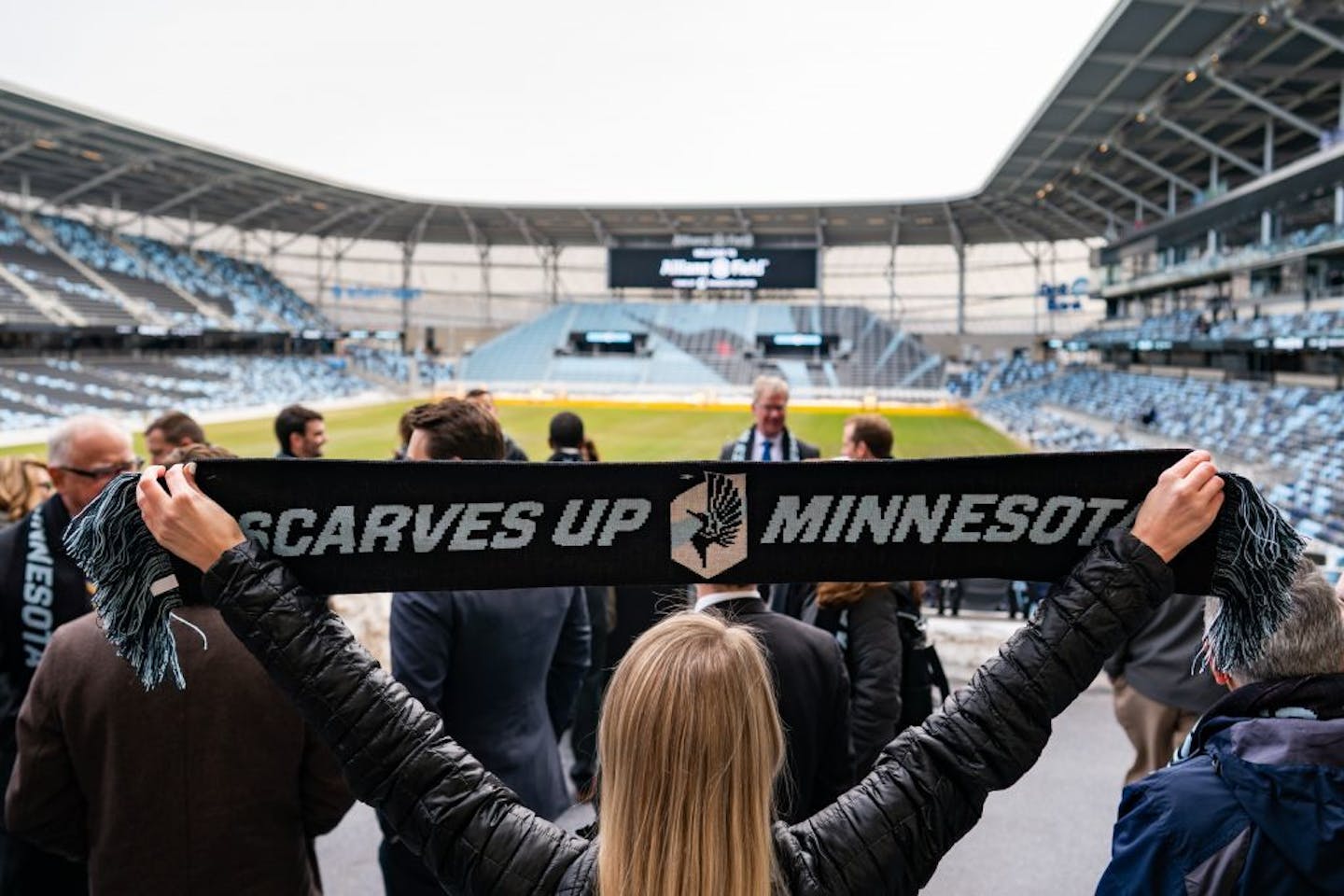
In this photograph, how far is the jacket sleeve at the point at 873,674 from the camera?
2863 mm

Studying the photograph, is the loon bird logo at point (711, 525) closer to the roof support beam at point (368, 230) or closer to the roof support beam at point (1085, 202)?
the roof support beam at point (1085, 202)

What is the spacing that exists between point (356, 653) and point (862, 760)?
78.9 inches

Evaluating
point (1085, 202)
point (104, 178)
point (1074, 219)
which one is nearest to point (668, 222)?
point (1074, 219)

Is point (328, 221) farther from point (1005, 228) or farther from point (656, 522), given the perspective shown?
point (656, 522)

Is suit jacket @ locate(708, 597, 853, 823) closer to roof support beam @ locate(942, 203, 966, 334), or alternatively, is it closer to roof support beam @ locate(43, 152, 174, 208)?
roof support beam @ locate(43, 152, 174, 208)

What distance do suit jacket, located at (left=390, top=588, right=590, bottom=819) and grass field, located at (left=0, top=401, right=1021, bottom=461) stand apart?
15.5 m

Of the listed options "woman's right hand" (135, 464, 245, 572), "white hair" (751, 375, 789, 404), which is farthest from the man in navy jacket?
"white hair" (751, 375, 789, 404)

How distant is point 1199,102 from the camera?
86.1 feet

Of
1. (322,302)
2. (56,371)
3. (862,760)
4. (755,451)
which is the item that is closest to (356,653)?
(862,760)

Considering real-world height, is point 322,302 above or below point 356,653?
above

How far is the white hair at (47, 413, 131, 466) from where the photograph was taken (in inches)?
112

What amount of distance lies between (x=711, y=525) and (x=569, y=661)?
66.6 inches

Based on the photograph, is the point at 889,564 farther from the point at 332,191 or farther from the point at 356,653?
the point at 332,191

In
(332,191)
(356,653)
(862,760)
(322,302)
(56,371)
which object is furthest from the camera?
(322,302)
